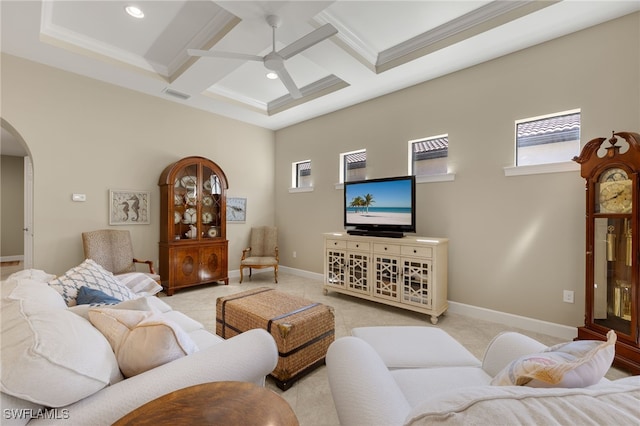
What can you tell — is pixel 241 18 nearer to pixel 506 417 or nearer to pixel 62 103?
pixel 62 103

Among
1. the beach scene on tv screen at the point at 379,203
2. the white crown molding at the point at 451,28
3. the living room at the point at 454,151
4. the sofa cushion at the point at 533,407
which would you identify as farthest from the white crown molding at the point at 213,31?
the sofa cushion at the point at 533,407

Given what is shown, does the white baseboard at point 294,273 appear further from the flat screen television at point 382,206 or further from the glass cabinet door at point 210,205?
the flat screen television at point 382,206

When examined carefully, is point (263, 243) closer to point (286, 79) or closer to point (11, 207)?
point (286, 79)

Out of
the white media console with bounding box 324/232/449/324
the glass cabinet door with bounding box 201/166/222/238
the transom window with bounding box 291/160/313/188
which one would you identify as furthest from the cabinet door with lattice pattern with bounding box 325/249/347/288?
the glass cabinet door with bounding box 201/166/222/238

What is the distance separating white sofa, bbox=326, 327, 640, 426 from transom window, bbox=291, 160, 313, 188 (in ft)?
12.6

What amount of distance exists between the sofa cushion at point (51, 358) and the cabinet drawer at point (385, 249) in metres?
2.87

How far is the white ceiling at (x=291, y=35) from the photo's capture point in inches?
96.5

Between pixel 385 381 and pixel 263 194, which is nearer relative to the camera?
pixel 385 381

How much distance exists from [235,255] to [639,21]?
567 centimetres

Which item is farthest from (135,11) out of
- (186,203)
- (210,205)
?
(210,205)

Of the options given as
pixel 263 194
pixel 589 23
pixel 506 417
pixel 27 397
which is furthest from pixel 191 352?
pixel 263 194

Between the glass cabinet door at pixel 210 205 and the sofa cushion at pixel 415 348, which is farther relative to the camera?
the glass cabinet door at pixel 210 205

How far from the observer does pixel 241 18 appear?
2.47 m

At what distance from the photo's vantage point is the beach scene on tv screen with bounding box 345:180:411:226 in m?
3.46
